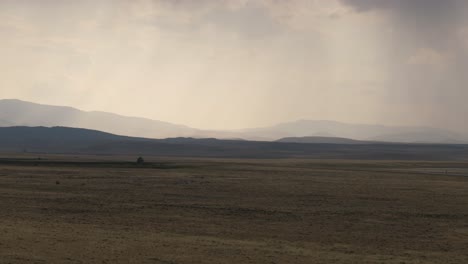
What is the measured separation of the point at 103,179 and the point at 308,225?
102ft

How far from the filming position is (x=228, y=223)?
28.8 metres

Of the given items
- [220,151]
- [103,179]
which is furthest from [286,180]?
[220,151]

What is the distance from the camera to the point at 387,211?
3453cm

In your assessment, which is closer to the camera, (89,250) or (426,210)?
(89,250)

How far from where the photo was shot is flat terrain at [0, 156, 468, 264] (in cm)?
2098

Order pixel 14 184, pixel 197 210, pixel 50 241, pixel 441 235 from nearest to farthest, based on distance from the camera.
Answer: pixel 50 241
pixel 441 235
pixel 197 210
pixel 14 184

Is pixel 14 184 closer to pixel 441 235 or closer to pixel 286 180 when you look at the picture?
pixel 286 180

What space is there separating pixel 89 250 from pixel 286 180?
37439 mm

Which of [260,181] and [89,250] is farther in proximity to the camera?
[260,181]

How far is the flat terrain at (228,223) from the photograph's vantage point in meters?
21.0

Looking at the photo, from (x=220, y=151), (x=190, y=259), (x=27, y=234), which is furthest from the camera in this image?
(x=220, y=151)

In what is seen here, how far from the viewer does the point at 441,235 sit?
26406 mm

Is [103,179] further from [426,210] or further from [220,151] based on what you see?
[220,151]

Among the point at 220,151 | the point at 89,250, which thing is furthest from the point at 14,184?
Answer: the point at 220,151
